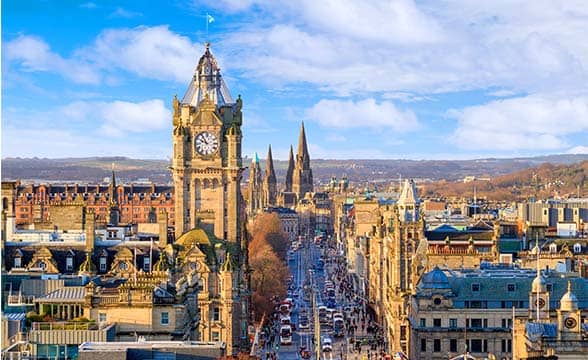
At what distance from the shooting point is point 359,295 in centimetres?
17575

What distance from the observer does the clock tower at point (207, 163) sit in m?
108

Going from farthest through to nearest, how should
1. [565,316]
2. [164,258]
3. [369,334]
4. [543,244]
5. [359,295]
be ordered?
[359,295] < [369,334] < [543,244] < [164,258] < [565,316]

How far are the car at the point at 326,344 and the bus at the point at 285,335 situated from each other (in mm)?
3747

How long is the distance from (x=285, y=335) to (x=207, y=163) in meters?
24.4

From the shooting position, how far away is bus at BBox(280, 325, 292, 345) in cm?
12282

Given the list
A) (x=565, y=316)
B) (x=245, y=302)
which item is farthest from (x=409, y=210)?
(x=565, y=316)

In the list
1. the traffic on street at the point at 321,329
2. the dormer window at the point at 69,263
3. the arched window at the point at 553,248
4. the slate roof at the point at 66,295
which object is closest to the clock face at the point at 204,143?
the dormer window at the point at 69,263

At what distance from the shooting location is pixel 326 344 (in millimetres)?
116125

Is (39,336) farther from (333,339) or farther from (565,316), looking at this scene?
(333,339)

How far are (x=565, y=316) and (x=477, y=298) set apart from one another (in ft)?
109

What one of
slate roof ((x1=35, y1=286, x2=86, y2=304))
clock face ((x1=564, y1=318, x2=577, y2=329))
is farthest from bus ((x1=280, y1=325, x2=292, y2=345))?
clock face ((x1=564, y1=318, x2=577, y2=329))

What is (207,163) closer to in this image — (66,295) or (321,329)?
(321,329)

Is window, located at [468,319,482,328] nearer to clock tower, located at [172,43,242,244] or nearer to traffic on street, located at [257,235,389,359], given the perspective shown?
traffic on street, located at [257,235,389,359]

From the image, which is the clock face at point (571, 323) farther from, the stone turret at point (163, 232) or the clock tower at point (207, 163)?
the clock tower at point (207, 163)
